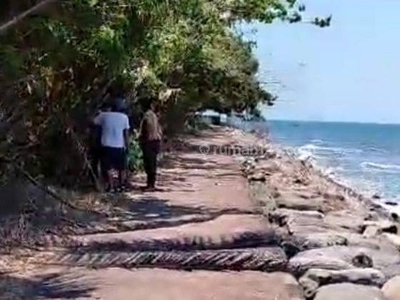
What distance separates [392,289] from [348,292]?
889 millimetres

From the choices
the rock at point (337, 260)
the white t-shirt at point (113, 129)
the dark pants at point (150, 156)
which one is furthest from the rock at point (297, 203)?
the rock at point (337, 260)

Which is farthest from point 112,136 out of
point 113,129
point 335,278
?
point 335,278

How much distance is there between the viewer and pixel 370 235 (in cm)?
1620

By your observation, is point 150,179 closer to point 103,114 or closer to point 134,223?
point 103,114

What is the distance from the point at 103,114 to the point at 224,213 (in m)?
2.44

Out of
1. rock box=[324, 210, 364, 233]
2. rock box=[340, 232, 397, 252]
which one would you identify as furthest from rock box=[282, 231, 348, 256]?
rock box=[324, 210, 364, 233]

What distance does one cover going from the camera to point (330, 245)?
39.9 ft

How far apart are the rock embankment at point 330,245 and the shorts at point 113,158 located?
7.43 ft

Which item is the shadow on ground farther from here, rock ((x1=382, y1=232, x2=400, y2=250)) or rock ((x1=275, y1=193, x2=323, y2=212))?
rock ((x1=275, y1=193, x2=323, y2=212))

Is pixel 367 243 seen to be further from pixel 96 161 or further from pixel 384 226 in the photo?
pixel 384 226

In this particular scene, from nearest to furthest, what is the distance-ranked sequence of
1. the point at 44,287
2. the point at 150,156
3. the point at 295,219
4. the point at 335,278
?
the point at 44,287 < the point at 335,278 < the point at 295,219 < the point at 150,156

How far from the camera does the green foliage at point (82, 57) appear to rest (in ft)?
29.7

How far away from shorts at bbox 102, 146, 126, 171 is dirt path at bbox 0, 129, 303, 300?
73 centimetres

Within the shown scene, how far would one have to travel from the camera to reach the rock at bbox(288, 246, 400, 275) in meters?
10.4
